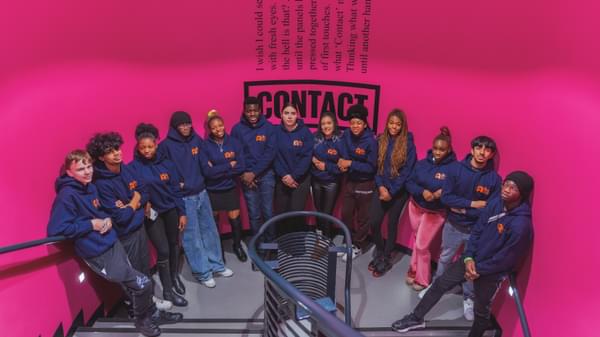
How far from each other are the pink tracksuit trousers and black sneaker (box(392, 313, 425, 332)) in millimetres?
543

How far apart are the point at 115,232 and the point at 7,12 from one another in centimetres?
157

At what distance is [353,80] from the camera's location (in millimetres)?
4051

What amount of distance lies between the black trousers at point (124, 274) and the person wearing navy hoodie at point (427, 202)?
2247 millimetres

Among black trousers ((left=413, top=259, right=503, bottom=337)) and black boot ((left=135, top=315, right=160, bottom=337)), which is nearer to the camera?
black trousers ((left=413, top=259, right=503, bottom=337))

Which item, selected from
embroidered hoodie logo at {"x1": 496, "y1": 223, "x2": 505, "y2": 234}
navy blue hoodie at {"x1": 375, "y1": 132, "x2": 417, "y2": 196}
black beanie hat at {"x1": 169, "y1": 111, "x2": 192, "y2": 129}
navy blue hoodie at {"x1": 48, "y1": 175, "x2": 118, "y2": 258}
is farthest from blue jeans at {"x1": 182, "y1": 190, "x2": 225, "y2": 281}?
embroidered hoodie logo at {"x1": 496, "y1": 223, "x2": 505, "y2": 234}

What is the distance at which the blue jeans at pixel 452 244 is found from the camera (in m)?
3.51

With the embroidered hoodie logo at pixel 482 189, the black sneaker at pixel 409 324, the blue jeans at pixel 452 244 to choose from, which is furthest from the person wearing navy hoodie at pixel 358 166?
the black sneaker at pixel 409 324

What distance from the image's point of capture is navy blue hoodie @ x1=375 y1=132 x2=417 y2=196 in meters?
3.72

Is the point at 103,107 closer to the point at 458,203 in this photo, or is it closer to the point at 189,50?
the point at 189,50

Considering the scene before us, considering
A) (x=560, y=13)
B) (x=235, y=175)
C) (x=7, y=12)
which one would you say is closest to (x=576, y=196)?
(x=560, y=13)

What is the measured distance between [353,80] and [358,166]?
2.71 feet

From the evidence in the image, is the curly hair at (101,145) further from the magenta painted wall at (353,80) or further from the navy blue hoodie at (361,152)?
the navy blue hoodie at (361,152)

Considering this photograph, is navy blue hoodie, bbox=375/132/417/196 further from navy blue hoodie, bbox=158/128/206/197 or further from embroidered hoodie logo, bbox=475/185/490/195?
navy blue hoodie, bbox=158/128/206/197

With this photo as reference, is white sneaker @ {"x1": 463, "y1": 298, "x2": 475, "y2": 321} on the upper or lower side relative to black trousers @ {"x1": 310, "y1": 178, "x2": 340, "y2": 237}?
lower
